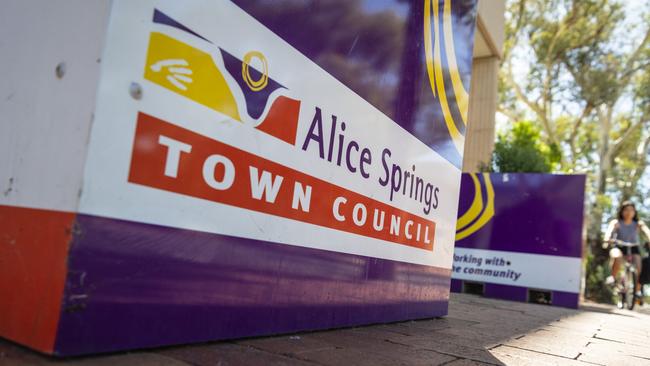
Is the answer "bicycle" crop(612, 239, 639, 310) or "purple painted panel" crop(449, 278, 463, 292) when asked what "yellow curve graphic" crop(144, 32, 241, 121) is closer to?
"purple painted panel" crop(449, 278, 463, 292)

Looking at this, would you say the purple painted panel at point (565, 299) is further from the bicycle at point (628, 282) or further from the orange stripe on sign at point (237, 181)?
the orange stripe on sign at point (237, 181)

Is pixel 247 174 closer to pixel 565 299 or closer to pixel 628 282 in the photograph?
pixel 565 299

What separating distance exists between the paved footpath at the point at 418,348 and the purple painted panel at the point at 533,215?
10.3 feet

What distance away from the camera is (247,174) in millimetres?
1972

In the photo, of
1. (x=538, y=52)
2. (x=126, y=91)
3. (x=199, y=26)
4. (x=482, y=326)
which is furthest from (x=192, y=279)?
(x=538, y=52)

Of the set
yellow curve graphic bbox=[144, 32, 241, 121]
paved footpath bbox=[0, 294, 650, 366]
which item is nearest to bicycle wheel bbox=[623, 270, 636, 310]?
paved footpath bbox=[0, 294, 650, 366]

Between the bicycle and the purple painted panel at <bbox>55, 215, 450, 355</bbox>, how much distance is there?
23.4 ft

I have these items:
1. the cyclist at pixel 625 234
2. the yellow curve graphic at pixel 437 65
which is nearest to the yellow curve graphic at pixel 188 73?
the yellow curve graphic at pixel 437 65

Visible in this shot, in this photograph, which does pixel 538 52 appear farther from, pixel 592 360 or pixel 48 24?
pixel 48 24

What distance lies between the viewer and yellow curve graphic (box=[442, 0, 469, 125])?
3.85m

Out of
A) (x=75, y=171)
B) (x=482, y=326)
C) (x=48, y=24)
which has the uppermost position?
(x=48, y=24)

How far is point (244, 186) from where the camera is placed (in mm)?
1964

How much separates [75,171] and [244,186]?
2.19ft

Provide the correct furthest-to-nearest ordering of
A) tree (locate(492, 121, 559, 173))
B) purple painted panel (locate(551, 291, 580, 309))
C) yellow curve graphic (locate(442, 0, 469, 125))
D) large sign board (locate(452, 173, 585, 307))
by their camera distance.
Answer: tree (locate(492, 121, 559, 173)), large sign board (locate(452, 173, 585, 307)), purple painted panel (locate(551, 291, 580, 309)), yellow curve graphic (locate(442, 0, 469, 125))
